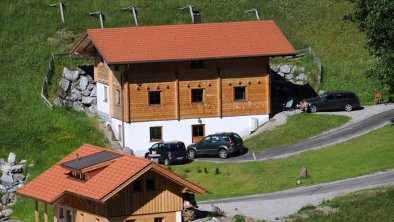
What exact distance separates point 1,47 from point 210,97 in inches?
829

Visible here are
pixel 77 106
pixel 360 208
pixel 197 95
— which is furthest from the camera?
pixel 77 106

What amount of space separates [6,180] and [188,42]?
17761 mm

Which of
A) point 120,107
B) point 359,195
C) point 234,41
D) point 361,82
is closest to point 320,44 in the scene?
point 361,82

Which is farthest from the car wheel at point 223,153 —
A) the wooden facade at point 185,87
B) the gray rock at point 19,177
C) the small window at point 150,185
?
the small window at point 150,185

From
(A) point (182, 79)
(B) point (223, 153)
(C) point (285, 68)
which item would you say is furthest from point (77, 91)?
(C) point (285, 68)

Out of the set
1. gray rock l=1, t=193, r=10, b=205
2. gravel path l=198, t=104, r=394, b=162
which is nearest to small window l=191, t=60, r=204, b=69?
gravel path l=198, t=104, r=394, b=162

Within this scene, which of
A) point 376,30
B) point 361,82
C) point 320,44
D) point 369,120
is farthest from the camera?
point 320,44

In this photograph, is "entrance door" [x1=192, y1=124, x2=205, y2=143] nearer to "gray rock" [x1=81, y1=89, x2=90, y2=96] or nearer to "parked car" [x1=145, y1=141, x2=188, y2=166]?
"parked car" [x1=145, y1=141, x2=188, y2=166]

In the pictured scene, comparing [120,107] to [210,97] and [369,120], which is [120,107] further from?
[369,120]

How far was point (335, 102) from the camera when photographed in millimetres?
89312

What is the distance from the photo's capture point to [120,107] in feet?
286

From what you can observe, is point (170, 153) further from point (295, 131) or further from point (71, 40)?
point (71, 40)

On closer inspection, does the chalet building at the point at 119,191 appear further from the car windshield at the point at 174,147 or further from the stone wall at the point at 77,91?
the stone wall at the point at 77,91

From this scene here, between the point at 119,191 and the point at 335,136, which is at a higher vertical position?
the point at 335,136
